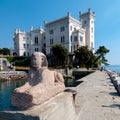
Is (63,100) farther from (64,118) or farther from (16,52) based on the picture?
(16,52)

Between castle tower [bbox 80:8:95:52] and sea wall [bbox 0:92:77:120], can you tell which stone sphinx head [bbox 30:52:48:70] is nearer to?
sea wall [bbox 0:92:77:120]

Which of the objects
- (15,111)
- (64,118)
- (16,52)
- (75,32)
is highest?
→ (75,32)

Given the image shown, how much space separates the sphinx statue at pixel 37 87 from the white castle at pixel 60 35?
140 ft

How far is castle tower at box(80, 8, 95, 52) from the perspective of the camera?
51959 mm

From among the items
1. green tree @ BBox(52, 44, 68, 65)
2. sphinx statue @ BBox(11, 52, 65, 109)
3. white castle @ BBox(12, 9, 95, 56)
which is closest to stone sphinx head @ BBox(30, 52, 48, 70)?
sphinx statue @ BBox(11, 52, 65, 109)

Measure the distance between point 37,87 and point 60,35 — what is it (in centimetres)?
4681

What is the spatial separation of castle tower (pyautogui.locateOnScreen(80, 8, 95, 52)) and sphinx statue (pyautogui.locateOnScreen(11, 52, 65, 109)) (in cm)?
4868

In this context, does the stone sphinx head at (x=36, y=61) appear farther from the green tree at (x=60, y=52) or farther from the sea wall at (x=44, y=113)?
the green tree at (x=60, y=52)

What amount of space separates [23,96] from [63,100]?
49.1 inches

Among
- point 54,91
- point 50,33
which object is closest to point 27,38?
point 50,33

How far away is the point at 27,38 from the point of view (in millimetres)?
58094

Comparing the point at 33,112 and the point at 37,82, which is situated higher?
the point at 37,82

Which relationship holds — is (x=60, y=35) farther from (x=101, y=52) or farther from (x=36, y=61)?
(x=36, y=61)

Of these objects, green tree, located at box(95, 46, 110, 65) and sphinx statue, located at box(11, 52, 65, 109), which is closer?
sphinx statue, located at box(11, 52, 65, 109)
